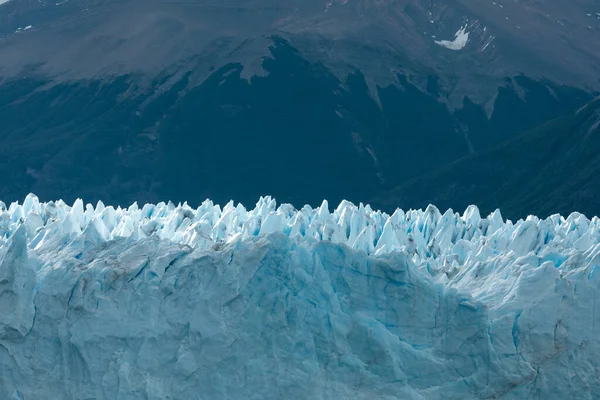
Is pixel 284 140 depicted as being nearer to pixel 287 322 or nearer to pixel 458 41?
pixel 458 41

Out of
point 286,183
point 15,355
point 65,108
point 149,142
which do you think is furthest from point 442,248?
point 65,108

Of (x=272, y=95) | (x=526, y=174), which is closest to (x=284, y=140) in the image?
(x=272, y=95)

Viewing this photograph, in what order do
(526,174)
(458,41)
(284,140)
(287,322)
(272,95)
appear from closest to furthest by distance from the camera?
(287,322)
(526,174)
(284,140)
(272,95)
(458,41)

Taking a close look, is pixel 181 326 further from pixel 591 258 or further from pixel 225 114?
pixel 225 114

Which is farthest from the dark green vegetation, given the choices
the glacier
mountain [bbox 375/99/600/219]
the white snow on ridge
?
the glacier

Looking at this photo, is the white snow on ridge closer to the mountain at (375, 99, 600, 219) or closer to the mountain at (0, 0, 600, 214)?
the mountain at (0, 0, 600, 214)

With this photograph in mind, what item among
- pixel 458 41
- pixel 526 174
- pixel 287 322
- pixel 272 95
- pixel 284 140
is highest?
pixel 287 322
